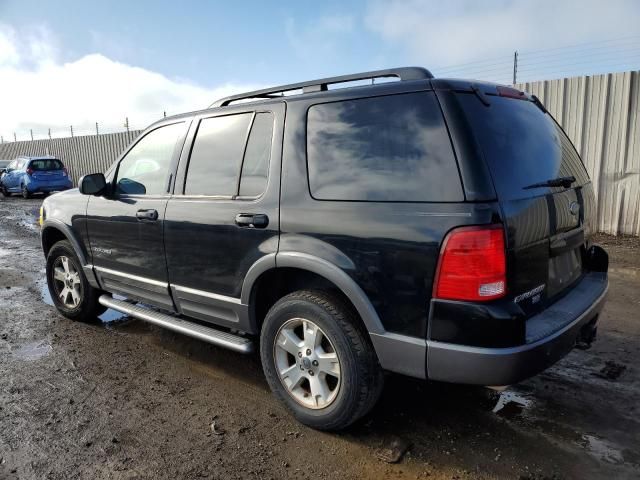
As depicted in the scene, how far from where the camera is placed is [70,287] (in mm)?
4914

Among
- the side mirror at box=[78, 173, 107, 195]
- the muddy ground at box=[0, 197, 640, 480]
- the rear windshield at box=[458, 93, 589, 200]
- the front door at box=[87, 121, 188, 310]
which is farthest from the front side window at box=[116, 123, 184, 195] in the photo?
the rear windshield at box=[458, 93, 589, 200]

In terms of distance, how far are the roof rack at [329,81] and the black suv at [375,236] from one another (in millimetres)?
13

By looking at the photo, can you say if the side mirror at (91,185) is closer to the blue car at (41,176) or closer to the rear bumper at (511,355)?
the rear bumper at (511,355)

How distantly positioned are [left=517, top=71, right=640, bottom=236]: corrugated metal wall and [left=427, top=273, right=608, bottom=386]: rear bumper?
608cm

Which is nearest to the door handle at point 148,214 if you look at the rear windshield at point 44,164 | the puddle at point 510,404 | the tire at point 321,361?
the tire at point 321,361

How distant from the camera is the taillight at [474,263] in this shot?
2.23 meters

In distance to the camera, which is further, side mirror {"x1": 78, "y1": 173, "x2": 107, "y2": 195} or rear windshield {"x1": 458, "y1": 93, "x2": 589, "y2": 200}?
side mirror {"x1": 78, "y1": 173, "x2": 107, "y2": 195}

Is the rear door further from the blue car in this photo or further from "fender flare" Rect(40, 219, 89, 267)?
the blue car

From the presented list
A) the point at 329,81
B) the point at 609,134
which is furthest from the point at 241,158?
the point at 609,134

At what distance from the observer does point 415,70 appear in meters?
2.72

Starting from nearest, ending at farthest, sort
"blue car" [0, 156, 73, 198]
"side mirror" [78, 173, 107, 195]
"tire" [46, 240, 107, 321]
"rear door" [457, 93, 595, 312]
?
"rear door" [457, 93, 595, 312]
"side mirror" [78, 173, 107, 195]
"tire" [46, 240, 107, 321]
"blue car" [0, 156, 73, 198]

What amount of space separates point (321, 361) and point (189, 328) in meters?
1.24

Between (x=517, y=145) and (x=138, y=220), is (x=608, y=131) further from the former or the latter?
(x=138, y=220)

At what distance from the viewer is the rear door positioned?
7.67 ft
